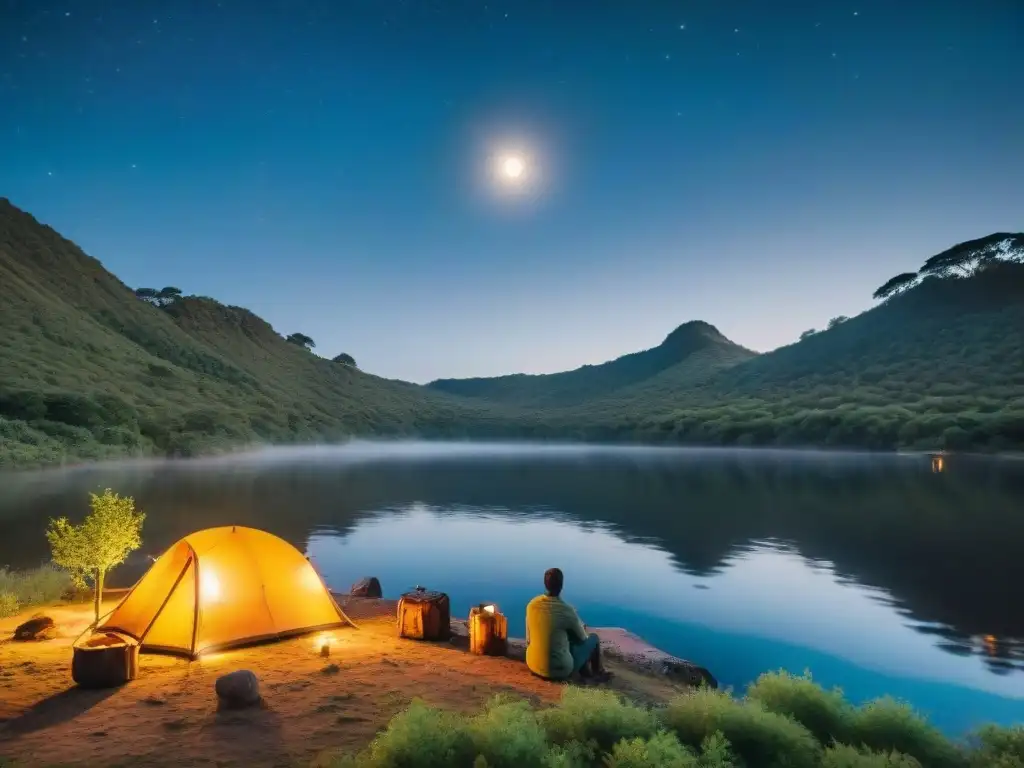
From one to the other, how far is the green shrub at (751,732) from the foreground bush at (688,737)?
12mm

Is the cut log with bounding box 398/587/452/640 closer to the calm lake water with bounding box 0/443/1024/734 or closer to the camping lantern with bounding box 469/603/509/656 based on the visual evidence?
the camping lantern with bounding box 469/603/509/656

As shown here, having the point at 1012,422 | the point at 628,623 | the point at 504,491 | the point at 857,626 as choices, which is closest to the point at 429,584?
the point at 628,623

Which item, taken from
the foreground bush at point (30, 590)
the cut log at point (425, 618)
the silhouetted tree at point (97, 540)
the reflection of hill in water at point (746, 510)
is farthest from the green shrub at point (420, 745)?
the reflection of hill in water at point (746, 510)

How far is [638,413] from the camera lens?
200 meters

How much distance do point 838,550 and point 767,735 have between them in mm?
26188

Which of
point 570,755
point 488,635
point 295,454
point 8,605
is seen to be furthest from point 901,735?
point 295,454

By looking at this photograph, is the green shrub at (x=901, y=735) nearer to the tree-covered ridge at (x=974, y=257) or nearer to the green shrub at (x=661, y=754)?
the green shrub at (x=661, y=754)

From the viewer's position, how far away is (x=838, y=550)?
101 feet

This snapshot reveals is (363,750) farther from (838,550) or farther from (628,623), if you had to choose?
(838,550)

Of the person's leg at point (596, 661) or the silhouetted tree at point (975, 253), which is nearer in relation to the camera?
the person's leg at point (596, 661)

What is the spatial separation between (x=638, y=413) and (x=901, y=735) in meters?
194

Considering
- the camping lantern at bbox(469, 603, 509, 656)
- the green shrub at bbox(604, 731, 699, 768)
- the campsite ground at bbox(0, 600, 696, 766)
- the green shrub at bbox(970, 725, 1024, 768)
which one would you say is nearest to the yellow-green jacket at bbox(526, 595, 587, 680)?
the campsite ground at bbox(0, 600, 696, 766)

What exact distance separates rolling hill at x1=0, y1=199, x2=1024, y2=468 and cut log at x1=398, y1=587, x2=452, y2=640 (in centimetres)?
7011

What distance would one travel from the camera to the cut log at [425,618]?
12.7m
